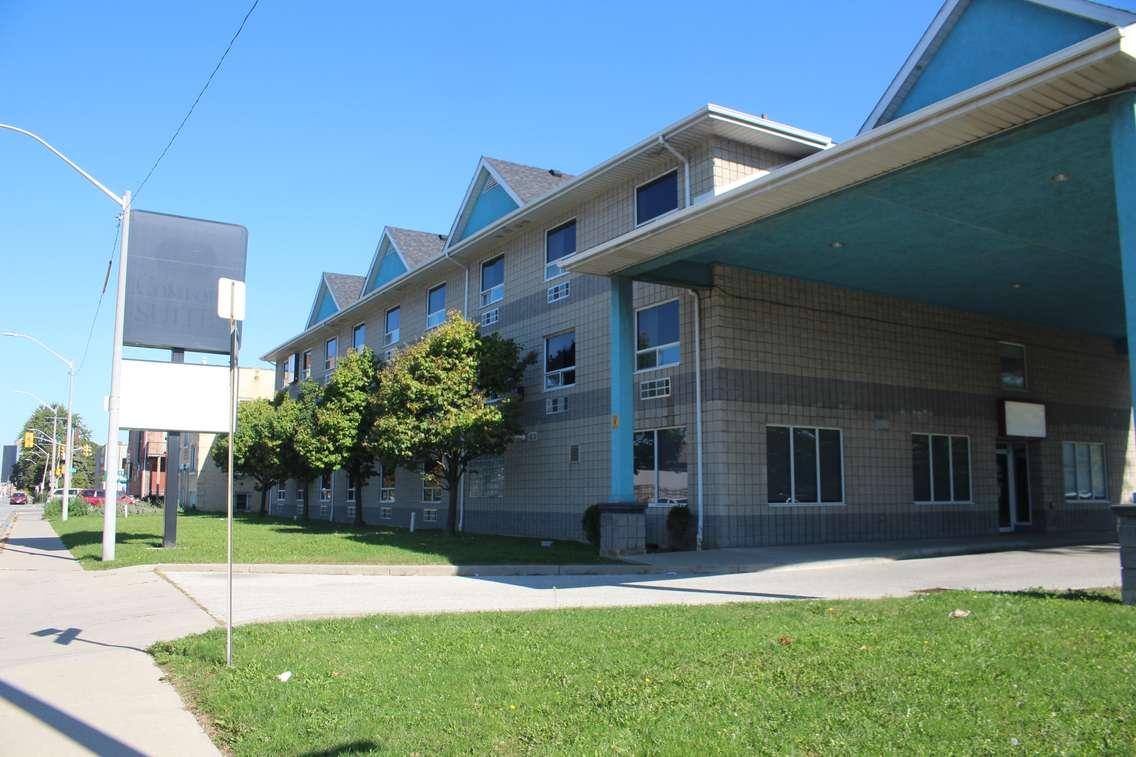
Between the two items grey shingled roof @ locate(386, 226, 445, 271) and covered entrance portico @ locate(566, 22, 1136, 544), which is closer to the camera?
covered entrance portico @ locate(566, 22, 1136, 544)

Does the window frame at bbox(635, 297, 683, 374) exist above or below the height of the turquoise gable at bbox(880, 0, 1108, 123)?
below

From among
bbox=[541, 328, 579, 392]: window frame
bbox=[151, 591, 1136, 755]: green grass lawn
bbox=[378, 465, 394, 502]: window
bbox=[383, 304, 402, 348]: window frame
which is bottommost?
bbox=[151, 591, 1136, 755]: green grass lawn

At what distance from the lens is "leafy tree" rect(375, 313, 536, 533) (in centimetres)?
2258

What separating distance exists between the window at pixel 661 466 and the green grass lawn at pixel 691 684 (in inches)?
425

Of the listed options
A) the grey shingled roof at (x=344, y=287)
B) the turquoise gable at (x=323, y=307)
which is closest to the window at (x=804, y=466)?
the grey shingled roof at (x=344, y=287)

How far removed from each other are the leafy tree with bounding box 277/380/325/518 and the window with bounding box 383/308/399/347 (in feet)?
10.6

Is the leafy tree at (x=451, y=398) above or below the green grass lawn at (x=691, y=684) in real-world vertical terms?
above

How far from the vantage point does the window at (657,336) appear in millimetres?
20312

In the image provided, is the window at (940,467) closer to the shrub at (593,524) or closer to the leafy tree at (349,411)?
the shrub at (593,524)

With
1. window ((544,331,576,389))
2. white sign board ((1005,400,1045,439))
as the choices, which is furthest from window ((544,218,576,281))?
white sign board ((1005,400,1045,439))

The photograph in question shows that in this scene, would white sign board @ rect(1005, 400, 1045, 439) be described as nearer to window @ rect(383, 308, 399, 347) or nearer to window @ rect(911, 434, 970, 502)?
window @ rect(911, 434, 970, 502)

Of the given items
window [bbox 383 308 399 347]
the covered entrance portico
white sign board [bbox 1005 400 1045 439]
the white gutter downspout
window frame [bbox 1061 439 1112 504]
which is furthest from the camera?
window [bbox 383 308 399 347]

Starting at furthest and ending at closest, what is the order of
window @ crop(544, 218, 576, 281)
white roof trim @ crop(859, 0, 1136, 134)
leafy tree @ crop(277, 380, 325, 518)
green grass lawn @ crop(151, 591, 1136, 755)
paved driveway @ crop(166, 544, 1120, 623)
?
leafy tree @ crop(277, 380, 325, 518) < window @ crop(544, 218, 576, 281) < white roof trim @ crop(859, 0, 1136, 134) < paved driveway @ crop(166, 544, 1120, 623) < green grass lawn @ crop(151, 591, 1136, 755)

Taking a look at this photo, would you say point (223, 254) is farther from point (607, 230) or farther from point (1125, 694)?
point (1125, 694)
